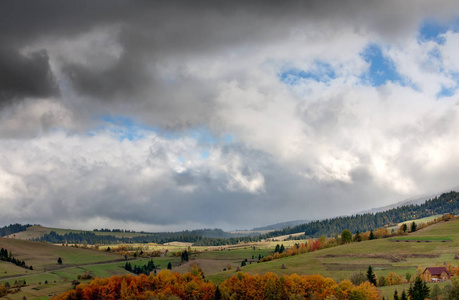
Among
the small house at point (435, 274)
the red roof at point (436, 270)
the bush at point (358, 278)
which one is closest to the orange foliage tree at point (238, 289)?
the bush at point (358, 278)

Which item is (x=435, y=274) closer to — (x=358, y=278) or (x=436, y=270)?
(x=436, y=270)

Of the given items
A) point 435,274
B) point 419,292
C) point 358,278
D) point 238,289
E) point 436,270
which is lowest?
point 238,289

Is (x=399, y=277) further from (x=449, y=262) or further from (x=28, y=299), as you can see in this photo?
(x=28, y=299)

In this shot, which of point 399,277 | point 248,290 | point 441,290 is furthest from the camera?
point 248,290

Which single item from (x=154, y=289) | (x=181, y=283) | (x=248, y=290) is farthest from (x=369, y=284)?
(x=154, y=289)

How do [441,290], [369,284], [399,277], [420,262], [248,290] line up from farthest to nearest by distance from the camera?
[420,262] < [248,290] < [399,277] < [369,284] < [441,290]

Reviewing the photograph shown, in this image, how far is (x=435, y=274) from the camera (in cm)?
16238

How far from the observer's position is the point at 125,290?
19262 cm

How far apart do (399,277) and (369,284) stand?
67.3 ft

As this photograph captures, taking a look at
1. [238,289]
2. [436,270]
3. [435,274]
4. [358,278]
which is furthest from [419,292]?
[238,289]

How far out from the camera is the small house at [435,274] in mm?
158750

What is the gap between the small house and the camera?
15875 centimetres

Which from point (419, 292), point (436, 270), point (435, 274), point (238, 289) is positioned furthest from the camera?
point (238, 289)

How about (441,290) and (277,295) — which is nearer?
(441,290)
